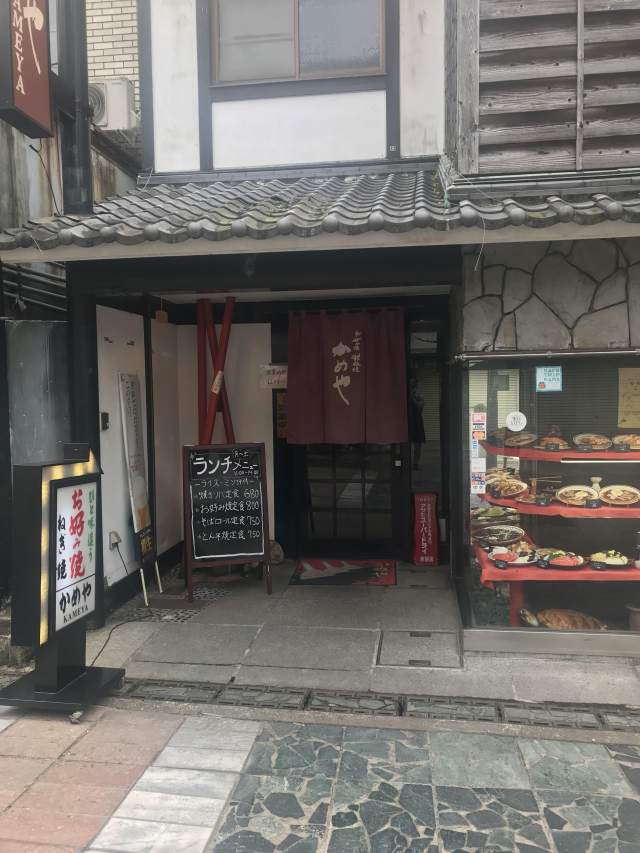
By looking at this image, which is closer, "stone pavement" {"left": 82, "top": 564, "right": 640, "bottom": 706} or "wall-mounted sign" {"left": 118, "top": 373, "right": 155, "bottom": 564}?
"stone pavement" {"left": 82, "top": 564, "right": 640, "bottom": 706}


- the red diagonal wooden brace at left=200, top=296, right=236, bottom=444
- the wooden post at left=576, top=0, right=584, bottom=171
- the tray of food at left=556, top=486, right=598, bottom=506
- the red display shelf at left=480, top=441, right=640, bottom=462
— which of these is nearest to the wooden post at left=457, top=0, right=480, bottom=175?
the wooden post at left=576, top=0, right=584, bottom=171

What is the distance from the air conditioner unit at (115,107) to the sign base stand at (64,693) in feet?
19.0

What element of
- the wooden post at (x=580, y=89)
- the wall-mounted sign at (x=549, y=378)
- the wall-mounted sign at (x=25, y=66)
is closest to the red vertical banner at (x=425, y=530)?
the wall-mounted sign at (x=549, y=378)

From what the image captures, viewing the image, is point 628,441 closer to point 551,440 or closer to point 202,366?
point 551,440

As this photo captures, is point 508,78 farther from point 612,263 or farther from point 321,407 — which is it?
point 321,407

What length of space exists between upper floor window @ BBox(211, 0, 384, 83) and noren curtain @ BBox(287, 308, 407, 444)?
255cm

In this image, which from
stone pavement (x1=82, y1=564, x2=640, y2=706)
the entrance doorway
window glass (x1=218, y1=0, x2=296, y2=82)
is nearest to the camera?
stone pavement (x1=82, y1=564, x2=640, y2=706)

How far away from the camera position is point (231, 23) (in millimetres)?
6992

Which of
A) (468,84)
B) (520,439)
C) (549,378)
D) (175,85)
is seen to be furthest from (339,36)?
(520,439)

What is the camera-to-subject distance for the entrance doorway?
786 centimetres

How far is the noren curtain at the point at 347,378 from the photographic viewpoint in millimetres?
7195

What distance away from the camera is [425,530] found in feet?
25.3

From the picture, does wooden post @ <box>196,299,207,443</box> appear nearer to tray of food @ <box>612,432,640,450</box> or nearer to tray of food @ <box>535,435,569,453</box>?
tray of food @ <box>535,435,569,453</box>

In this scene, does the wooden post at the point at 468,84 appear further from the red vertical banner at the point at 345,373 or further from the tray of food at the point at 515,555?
the tray of food at the point at 515,555
